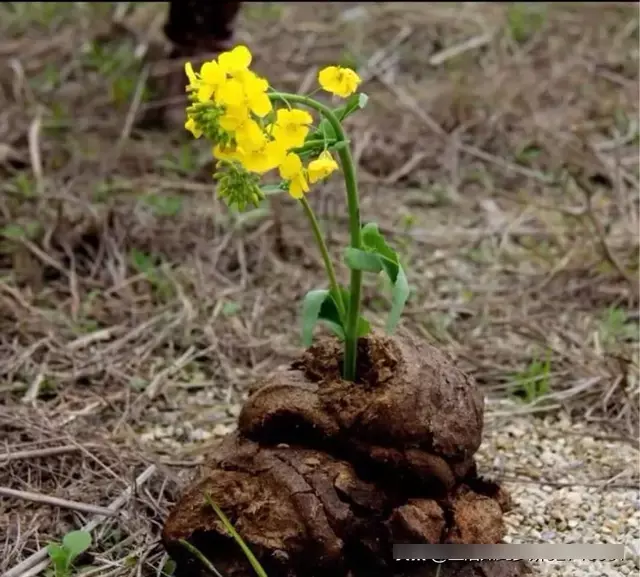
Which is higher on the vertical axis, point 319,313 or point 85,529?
point 319,313

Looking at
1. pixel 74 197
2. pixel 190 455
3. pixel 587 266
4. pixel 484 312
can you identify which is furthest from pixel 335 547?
pixel 74 197

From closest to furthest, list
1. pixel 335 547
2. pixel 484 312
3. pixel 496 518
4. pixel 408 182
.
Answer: pixel 335 547 < pixel 496 518 < pixel 484 312 < pixel 408 182

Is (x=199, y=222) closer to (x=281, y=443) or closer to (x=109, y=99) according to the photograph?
(x=109, y=99)

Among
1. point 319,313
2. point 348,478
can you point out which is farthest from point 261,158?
point 348,478

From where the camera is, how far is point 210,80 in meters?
1.15

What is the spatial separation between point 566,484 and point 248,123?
0.75 m

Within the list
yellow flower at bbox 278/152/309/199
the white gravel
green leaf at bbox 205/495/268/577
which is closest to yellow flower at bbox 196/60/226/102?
yellow flower at bbox 278/152/309/199

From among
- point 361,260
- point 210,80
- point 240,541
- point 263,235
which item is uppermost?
point 210,80

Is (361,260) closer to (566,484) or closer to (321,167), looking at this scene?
(321,167)

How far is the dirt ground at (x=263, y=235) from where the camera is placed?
1.74 m

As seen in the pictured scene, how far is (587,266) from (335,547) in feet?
3.89

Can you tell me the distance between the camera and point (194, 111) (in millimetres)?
1161

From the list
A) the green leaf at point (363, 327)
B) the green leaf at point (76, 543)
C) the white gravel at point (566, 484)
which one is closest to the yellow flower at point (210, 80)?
the green leaf at point (363, 327)

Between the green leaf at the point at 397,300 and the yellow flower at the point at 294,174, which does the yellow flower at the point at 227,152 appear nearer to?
the yellow flower at the point at 294,174
